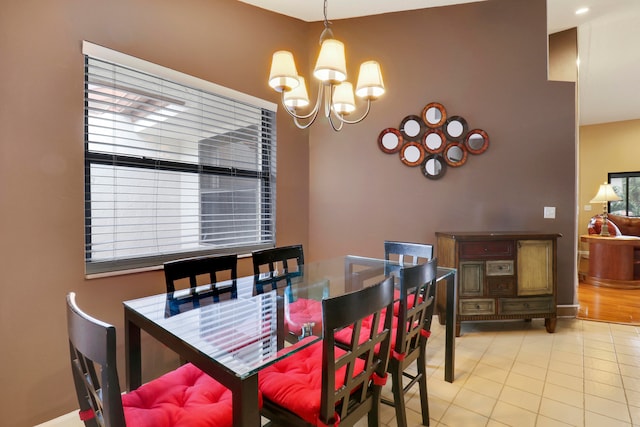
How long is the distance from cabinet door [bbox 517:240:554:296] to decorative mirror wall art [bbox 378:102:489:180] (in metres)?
1.00

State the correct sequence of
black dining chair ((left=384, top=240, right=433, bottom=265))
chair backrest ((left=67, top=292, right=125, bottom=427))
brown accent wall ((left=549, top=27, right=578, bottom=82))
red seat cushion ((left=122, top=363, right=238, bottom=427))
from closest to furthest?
chair backrest ((left=67, top=292, right=125, bottom=427)) → red seat cushion ((left=122, top=363, right=238, bottom=427)) → black dining chair ((left=384, top=240, right=433, bottom=265)) → brown accent wall ((left=549, top=27, right=578, bottom=82))

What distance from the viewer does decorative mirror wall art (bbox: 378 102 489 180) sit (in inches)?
127

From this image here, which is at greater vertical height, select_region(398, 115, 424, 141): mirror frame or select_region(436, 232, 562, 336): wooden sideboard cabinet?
select_region(398, 115, 424, 141): mirror frame

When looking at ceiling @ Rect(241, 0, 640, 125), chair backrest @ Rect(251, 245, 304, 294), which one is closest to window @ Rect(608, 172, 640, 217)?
ceiling @ Rect(241, 0, 640, 125)

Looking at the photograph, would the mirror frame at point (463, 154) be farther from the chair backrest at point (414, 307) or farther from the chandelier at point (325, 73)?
the chair backrest at point (414, 307)

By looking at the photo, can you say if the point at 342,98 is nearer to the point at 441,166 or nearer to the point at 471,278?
the point at 441,166

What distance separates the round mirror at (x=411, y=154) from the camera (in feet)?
10.8

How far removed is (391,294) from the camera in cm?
130

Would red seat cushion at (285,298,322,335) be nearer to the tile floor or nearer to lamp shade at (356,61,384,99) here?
the tile floor

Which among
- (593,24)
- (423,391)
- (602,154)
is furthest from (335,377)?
(602,154)

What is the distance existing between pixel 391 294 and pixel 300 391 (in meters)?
0.52

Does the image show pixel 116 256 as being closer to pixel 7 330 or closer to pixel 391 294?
pixel 7 330

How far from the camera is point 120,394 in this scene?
876 millimetres

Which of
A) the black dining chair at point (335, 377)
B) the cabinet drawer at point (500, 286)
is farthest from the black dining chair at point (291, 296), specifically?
the cabinet drawer at point (500, 286)
